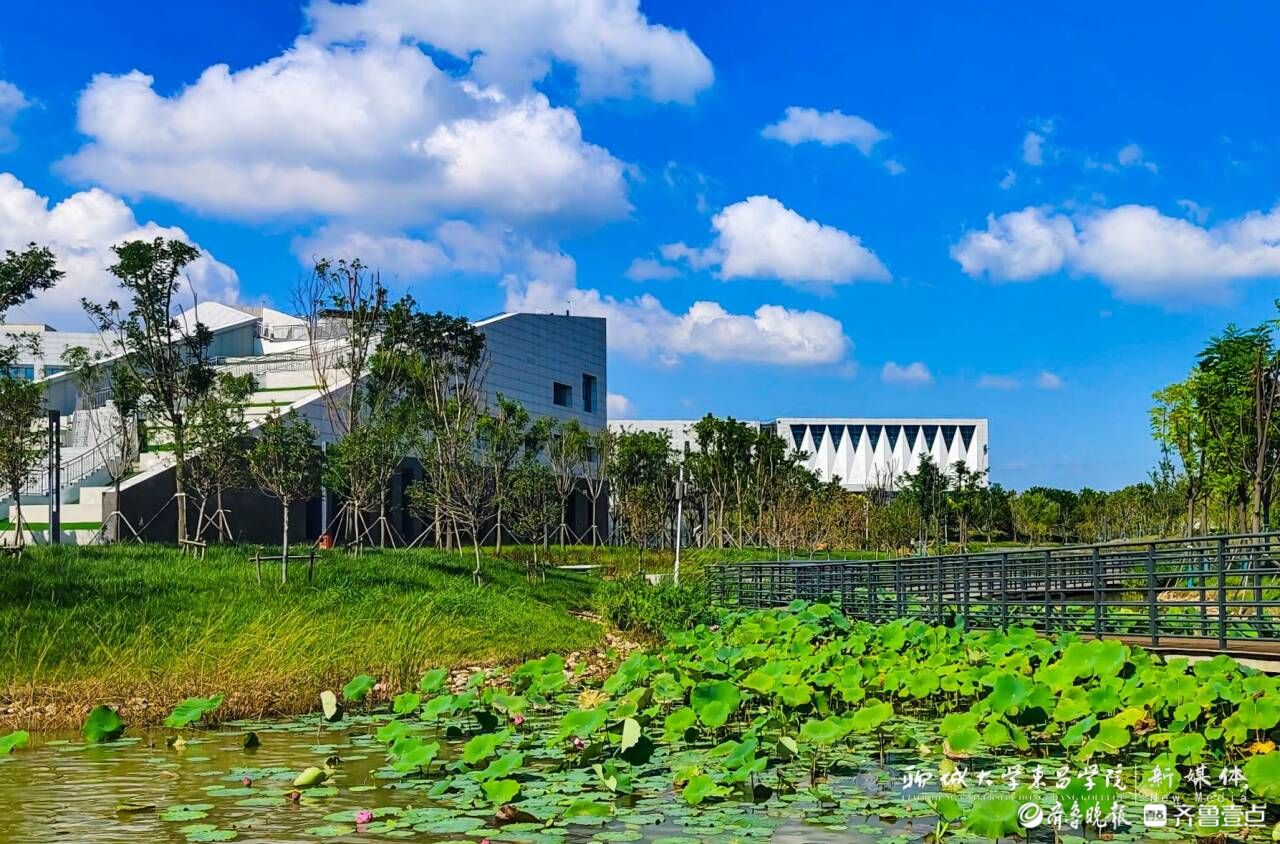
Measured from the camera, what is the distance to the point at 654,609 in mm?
17156

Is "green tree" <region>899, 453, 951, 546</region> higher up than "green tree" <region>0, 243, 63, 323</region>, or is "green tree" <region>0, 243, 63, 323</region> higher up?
"green tree" <region>0, 243, 63, 323</region>

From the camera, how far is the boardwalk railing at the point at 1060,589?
32.6ft

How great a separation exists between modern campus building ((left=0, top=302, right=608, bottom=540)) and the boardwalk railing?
11.2 meters

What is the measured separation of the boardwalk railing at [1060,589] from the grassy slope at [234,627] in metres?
3.27

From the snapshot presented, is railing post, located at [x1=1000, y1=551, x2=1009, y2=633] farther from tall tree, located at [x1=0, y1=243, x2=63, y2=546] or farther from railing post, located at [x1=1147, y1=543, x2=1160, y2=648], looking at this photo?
tall tree, located at [x1=0, y1=243, x2=63, y2=546]

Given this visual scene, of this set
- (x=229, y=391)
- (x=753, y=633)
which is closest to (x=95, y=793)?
(x=753, y=633)

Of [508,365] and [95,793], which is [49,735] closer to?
[95,793]

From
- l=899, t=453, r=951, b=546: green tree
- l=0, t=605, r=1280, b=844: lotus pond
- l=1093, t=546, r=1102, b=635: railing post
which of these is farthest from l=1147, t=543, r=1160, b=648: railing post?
l=899, t=453, r=951, b=546: green tree

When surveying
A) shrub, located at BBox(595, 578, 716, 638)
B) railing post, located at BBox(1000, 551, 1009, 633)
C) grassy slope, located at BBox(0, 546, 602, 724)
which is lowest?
shrub, located at BBox(595, 578, 716, 638)

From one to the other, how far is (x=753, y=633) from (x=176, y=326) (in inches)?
658

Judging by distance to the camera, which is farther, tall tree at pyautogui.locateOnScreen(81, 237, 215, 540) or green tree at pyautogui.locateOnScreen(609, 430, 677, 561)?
green tree at pyautogui.locateOnScreen(609, 430, 677, 561)

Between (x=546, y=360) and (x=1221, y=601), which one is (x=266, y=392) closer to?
(x=546, y=360)

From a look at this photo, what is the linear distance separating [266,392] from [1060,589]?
108 ft

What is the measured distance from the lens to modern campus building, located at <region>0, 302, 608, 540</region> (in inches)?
1096
